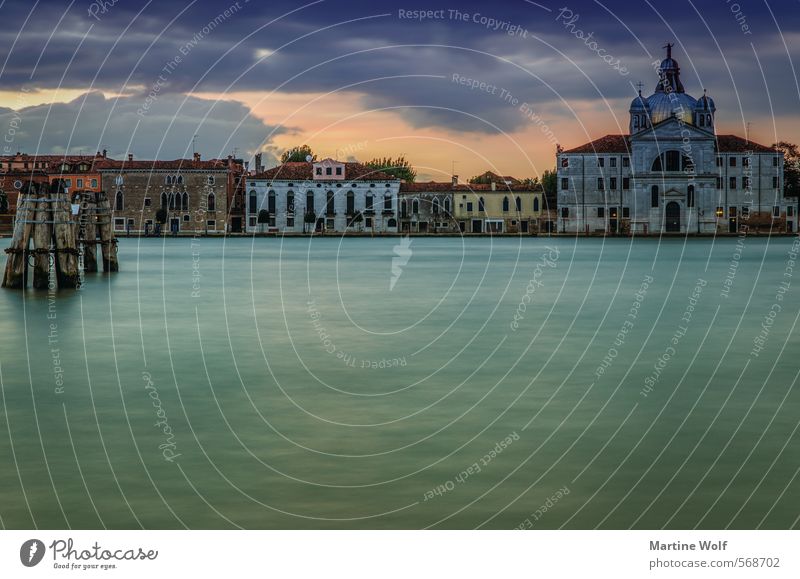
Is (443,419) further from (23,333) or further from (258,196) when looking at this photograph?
(258,196)

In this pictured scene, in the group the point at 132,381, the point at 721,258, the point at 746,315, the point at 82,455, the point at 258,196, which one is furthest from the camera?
the point at 258,196

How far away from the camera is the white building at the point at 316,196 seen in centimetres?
10350

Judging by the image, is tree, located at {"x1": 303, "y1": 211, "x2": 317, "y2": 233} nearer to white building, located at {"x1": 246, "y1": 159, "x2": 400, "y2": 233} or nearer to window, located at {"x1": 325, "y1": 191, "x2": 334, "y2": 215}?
white building, located at {"x1": 246, "y1": 159, "x2": 400, "y2": 233}

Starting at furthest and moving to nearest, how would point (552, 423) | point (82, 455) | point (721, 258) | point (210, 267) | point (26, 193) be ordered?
point (721, 258) < point (210, 267) < point (26, 193) < point (552, 423) < point (82, 455)

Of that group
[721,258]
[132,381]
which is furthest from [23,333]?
[721,258]

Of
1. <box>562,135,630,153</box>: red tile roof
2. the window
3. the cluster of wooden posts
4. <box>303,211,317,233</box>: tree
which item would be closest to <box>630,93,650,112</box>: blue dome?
<box>562,135,630,153</box>: red tile roof

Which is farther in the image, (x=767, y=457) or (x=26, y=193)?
(x=26, y=193)

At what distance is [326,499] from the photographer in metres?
7.75

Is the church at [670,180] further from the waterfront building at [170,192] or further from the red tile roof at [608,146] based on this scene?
the waterfront building at [170,192]

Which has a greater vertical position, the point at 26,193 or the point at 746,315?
the point at 26,193

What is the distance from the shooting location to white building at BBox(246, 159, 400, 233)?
104m

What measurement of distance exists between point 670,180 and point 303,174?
101 ft

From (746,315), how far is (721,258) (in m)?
30.7

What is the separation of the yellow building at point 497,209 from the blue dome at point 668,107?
13.9m
